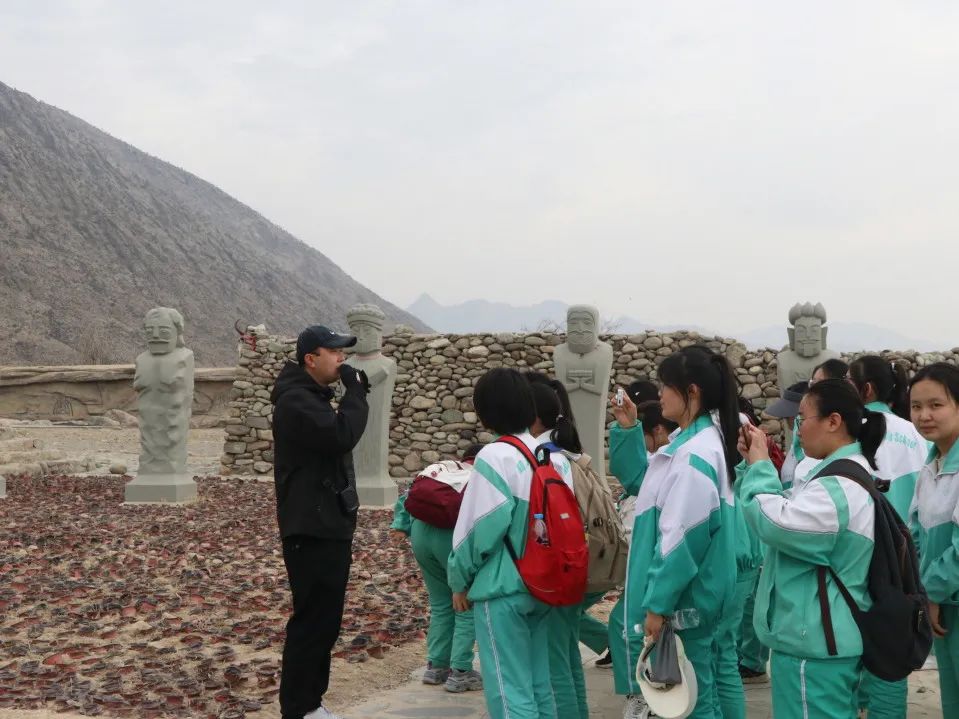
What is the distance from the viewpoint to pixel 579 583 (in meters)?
3.59

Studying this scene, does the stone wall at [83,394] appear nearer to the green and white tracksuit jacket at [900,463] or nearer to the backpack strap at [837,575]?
the green and white tracksuit jacket at [900,463]

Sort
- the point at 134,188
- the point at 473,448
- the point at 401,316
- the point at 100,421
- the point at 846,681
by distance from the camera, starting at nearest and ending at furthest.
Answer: the point at 846,681, the point at 473,448, the point at 100,421, the point at 134,188, the point at 401,316

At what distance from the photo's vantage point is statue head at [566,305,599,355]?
11.2 meters

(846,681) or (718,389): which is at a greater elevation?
(718,389)

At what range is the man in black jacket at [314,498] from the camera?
402cm

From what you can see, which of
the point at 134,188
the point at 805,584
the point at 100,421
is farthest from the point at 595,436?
the point at 134,188

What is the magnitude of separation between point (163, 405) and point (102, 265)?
3195cm

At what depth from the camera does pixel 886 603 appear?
9.71 feet

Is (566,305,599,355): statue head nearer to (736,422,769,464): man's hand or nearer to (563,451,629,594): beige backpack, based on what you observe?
(563,451,629,594): beige backpack

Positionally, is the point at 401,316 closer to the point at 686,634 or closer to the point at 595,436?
the point at 595,436

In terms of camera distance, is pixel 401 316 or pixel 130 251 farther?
pixel 401 316

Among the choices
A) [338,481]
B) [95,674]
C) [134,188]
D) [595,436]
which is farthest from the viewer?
[134,188]

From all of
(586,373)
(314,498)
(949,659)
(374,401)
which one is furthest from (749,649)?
(374,401)

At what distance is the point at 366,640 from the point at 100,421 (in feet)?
58.3
